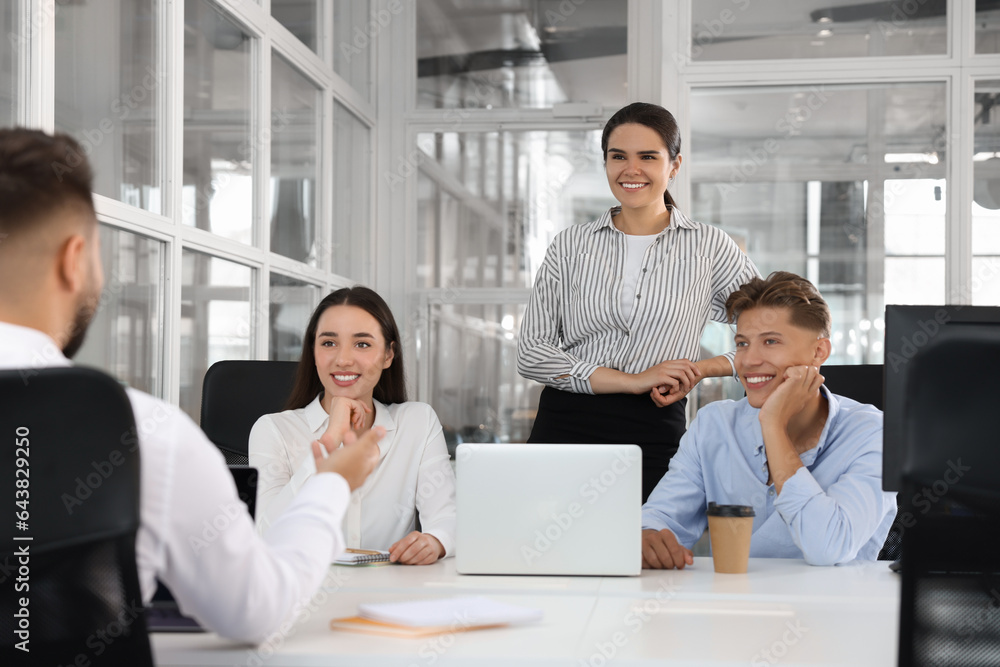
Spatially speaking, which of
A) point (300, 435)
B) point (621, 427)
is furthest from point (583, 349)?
point (300, 435)

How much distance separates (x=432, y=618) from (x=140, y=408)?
1.59 feet

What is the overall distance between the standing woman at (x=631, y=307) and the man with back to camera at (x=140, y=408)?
1.74 m

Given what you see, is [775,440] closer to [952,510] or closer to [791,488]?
[791,488]

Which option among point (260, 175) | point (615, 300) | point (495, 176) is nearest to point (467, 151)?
point (495, 176)

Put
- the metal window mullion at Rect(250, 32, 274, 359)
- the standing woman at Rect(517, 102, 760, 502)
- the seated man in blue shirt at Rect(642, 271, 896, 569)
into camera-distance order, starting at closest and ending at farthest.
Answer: the seated man in blue shirt at Rect(642, 271, 896, 569) → the standing woman at Rect(517, 102, 760, 502) → the metal window mullion at Rect(250, 32, 274, 359)

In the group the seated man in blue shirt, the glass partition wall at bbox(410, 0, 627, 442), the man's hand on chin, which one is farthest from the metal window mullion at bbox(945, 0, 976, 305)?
the man's hand on chin

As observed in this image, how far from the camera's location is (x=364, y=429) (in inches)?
93.7

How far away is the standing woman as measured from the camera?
2729 millimetres

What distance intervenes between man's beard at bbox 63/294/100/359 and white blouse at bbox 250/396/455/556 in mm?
1133

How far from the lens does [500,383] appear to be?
4.88 meters

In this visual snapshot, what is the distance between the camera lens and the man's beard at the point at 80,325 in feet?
3.32

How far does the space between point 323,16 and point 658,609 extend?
11.5 feet

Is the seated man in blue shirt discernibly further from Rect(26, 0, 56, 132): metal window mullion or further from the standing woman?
Rect(26, 0, 56, 132): metal window mullion

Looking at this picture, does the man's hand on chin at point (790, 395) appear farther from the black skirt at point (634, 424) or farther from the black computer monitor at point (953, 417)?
the black computer monitor at point (953, 417)
